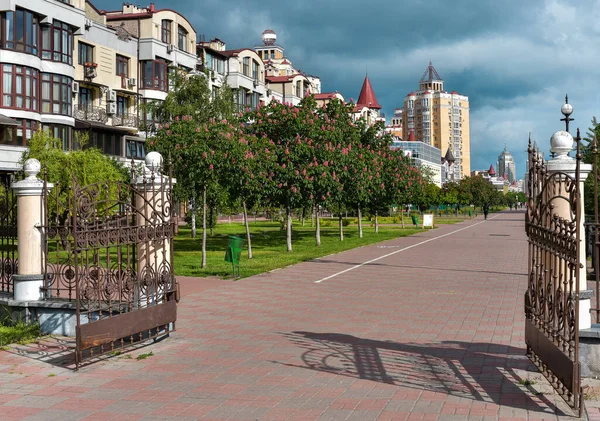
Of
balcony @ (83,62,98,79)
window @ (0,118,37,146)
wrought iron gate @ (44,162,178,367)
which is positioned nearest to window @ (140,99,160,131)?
balcony @ (83,62,98,79)

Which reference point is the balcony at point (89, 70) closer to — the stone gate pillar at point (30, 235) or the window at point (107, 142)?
the window at point (107, 142)

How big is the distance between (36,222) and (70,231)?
162 cm

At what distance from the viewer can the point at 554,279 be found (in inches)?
262

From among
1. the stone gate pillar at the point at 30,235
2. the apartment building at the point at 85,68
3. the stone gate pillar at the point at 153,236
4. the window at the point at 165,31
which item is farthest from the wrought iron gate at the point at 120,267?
the window at the point at 165,31

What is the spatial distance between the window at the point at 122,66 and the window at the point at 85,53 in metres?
2.59

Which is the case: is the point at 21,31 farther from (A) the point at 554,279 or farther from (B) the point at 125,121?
(A) the point at 554,279

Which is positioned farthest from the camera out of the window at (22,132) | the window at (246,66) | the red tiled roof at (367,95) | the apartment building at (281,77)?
the red tiled roof at (367,95)

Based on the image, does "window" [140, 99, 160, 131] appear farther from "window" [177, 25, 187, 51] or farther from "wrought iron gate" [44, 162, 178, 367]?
"wrought iron gate" [44, 162, 178, 367]

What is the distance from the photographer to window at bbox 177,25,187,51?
49938 millimetres

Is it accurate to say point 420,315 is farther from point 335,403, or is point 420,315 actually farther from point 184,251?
point 184,251

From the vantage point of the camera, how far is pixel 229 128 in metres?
20.6

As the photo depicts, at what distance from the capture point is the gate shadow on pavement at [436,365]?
670 cm

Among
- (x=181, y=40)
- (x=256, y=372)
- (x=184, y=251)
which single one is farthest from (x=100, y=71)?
(x=256, y=372)

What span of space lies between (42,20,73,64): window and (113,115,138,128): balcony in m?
7.59
